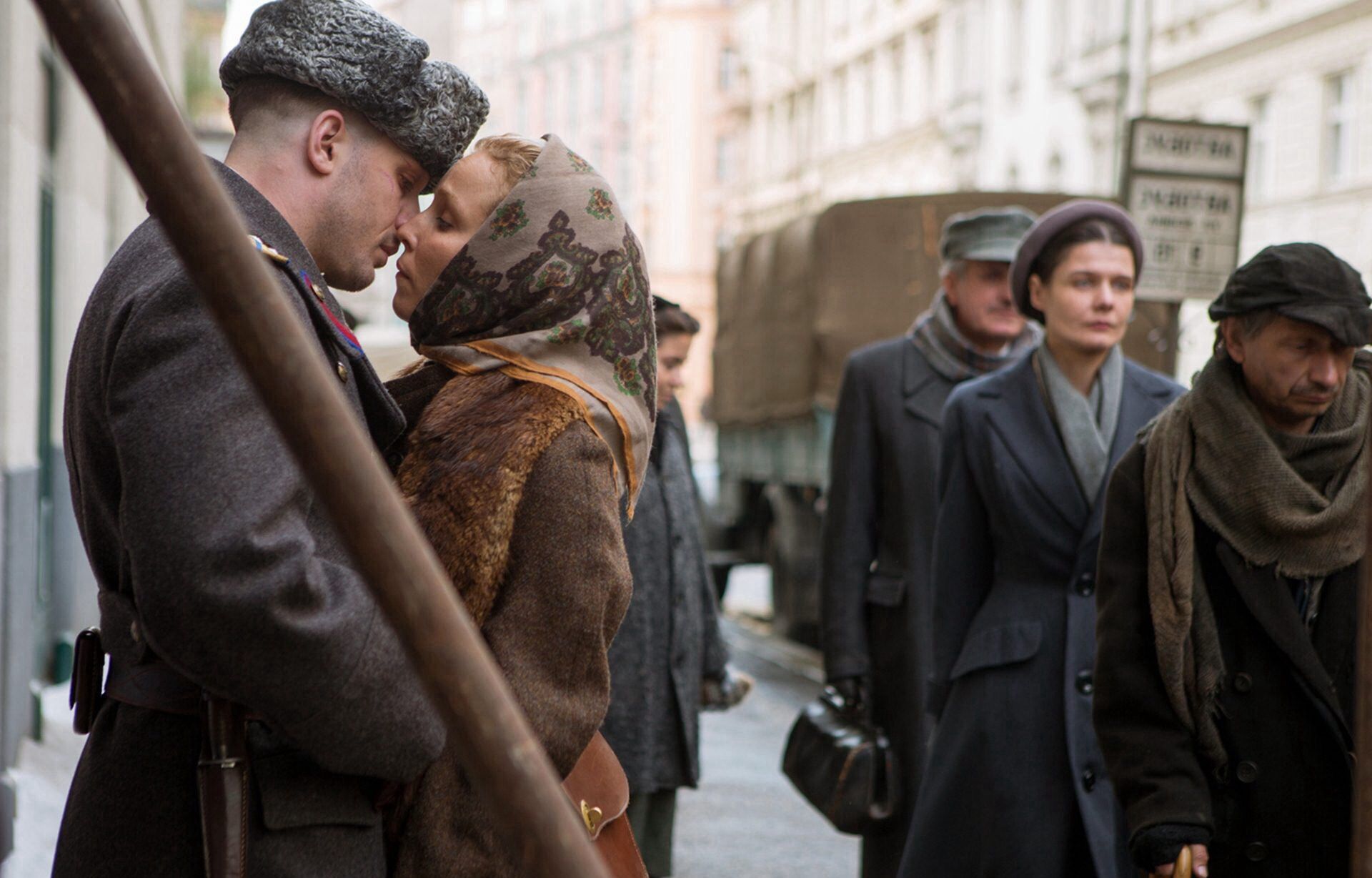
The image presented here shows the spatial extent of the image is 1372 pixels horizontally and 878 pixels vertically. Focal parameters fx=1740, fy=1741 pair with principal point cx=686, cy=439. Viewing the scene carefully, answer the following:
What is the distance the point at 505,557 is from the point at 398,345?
40.9 ft

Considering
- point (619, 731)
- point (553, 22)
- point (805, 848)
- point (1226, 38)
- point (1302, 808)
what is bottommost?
point (805, 848)

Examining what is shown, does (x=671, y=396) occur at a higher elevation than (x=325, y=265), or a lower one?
lower

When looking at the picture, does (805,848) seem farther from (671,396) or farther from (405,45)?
(405,45)

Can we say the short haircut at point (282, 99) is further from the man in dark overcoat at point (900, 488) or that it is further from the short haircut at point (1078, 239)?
the man in dark overcoat at point (900, 488)

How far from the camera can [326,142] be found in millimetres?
2072

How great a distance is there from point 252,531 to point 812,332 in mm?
10949

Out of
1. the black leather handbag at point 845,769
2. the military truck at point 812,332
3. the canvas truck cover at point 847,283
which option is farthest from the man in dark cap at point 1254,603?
the canvas truck cover at point 847,283

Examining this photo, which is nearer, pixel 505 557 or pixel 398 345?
pixel 505 557

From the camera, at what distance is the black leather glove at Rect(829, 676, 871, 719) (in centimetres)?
504

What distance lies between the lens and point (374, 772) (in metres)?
1.83

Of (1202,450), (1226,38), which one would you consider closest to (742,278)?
(1202,450)

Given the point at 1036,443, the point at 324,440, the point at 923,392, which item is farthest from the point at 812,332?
the point at 324,440

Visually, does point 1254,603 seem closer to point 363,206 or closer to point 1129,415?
point 1129,415

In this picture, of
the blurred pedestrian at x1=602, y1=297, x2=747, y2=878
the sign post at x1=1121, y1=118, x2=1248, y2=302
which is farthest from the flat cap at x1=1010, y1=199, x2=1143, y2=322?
the sign post at x1=1121, y1=118, x2=1248, y2=302
